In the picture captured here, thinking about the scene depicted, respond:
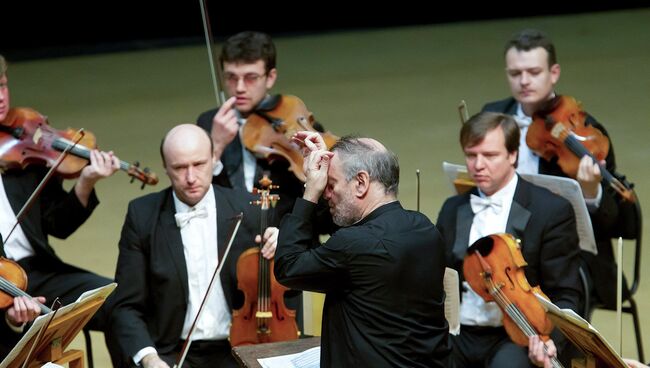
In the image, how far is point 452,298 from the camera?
3.88 m

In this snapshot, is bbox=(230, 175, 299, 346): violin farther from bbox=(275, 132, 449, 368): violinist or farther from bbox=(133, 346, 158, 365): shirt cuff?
bbox=(275, 132, 449, 368): violinist

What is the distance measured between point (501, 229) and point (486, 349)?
43 centimetres

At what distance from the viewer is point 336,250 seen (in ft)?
9.86

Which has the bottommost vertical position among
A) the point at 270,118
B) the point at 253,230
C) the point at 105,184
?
the point at 105,184

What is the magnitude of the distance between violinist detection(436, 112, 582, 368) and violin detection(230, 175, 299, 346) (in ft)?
2.16

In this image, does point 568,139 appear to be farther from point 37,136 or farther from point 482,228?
point 37,136

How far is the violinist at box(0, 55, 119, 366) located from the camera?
4.29 meters

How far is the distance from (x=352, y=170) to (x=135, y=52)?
8.29m

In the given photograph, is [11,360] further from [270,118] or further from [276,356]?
[270,118]

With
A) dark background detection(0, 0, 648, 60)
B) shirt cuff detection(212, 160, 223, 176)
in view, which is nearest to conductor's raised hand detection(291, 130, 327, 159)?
shirt cuff detection(212, 160, 223, 176)

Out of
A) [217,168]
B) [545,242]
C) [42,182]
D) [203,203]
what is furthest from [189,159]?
[545,242]

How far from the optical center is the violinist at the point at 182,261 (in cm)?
393

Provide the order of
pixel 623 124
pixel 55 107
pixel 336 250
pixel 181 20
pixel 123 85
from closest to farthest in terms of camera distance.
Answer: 1. pixel 336 250
2. pixel 623 124
3. pixel 55 107
4. pixel 123 85
5. pixel 181 20

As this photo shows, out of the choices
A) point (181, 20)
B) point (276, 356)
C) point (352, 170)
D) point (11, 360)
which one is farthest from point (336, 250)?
point (181, 20)
